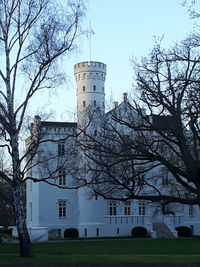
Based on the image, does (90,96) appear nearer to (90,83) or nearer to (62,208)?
(90,83)

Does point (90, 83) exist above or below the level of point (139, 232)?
above

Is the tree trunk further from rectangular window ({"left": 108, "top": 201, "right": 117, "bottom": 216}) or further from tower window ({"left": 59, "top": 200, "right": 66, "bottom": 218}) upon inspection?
rectangular window ({"left": 108, "top": 201, "right": 117, "bottom": 216})

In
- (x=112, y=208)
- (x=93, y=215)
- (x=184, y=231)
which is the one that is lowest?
(x=184, y=231)

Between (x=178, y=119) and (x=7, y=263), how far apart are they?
9787 millimetres

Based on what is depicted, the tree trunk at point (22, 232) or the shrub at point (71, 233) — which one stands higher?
the tree trunk at point (22, 232)

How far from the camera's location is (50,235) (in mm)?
63469

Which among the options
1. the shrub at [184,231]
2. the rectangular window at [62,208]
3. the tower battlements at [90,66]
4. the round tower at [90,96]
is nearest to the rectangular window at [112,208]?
the round tower at [90,96]

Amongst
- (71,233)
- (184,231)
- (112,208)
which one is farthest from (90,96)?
(184,231)

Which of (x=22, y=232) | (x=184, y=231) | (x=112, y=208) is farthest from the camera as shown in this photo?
(x=184, y=231)

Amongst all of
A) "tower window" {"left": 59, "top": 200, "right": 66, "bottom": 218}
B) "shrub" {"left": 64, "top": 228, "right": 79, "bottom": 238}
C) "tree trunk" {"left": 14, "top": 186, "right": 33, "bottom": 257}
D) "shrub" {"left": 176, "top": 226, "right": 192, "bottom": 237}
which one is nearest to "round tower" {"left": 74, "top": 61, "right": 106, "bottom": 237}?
"shrub" {"left": 64, "top": 228, "right": 79, "bottom": 238}

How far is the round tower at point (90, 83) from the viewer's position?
6900cm

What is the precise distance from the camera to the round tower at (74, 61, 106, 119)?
6900 centimetres

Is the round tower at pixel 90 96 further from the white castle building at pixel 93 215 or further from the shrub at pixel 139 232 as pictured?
the shrub at pixel 139 232

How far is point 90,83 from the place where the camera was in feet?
227
